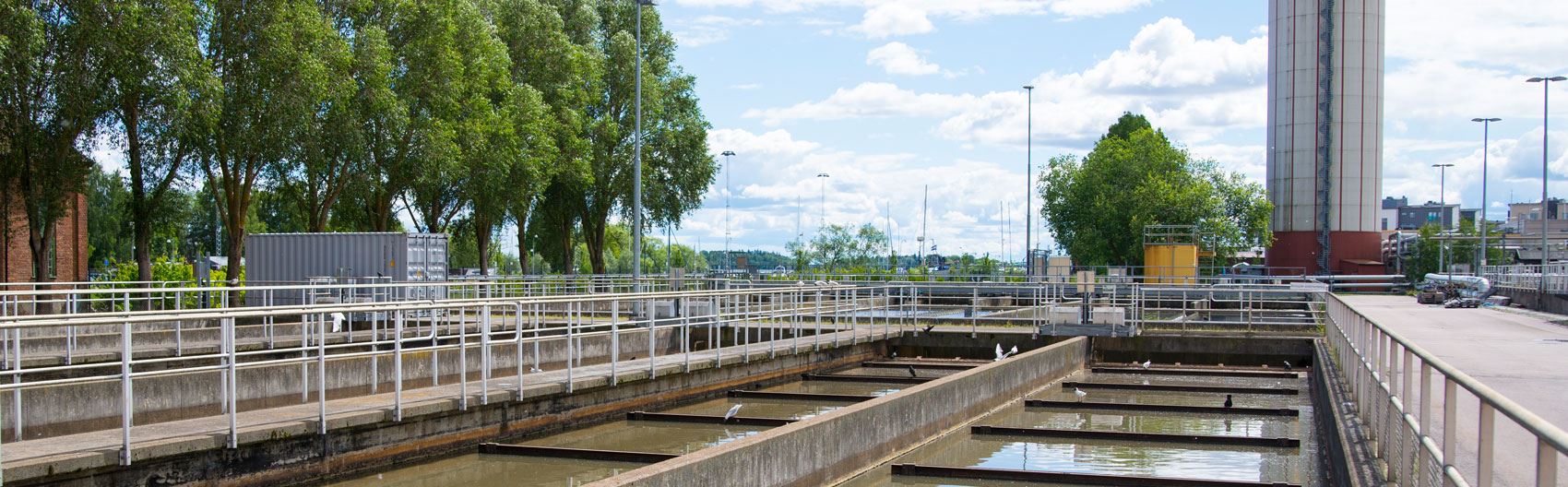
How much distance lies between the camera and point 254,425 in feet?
37.9

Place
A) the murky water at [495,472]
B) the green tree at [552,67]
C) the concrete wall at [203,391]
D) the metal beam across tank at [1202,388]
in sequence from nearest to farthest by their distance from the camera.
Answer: the murky water at [495,472]
the concrete wall at [203,391]
the metal beam across tank at [1202,388]
the green tree at [552,67]

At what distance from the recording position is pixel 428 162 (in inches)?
1623

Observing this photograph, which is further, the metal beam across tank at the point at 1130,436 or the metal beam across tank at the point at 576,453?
the metal beam across tank at the point at 1130,436

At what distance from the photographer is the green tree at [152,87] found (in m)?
28.0

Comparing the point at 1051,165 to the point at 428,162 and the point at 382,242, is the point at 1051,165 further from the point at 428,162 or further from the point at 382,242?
the point at 382,242

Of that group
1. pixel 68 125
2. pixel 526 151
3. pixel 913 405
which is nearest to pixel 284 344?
pixel 68 125

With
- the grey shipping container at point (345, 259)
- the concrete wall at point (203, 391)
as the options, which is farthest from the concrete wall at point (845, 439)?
the grey shipping container at point (345, 259)

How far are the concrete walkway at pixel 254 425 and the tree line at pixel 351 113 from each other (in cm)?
1671

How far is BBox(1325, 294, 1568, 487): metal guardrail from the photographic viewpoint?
13.6ft

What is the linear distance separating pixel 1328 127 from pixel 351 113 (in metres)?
57.2

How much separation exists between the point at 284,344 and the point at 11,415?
34.3ft

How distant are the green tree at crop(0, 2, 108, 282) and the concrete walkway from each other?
16170mm

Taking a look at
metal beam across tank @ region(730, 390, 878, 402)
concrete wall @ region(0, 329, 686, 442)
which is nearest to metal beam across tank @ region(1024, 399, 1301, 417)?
metal beam across tank @ region(730, 390, 878, 402)

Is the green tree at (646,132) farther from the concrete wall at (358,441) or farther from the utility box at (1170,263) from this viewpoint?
the concrete wall at (358,441)
